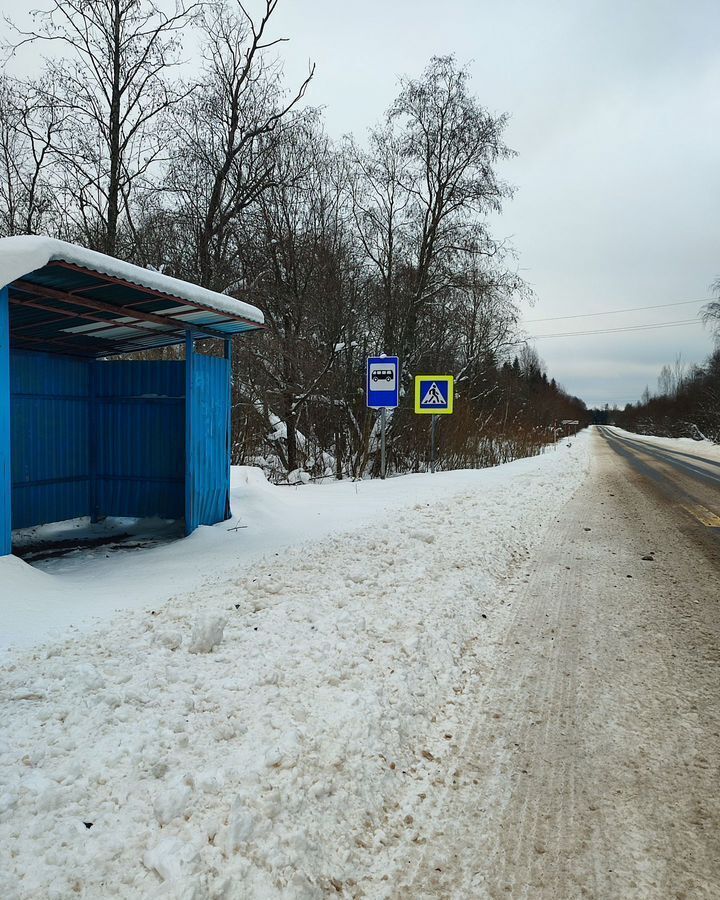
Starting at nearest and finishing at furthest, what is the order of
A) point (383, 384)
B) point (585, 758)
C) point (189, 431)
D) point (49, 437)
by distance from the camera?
point (585, 758)
point (189, 431)
point (49, 437)
point (383, 384)

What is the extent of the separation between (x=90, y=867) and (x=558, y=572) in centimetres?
551

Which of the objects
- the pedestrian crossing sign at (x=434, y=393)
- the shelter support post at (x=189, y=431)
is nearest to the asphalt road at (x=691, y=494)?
the pedestrian crossing sign at (x=434, y=393)

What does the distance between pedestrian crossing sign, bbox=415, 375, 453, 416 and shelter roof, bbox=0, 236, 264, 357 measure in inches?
277

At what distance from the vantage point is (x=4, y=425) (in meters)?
5.02

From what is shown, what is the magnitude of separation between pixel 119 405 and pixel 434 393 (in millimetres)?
7782

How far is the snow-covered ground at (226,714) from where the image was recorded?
7.04ft

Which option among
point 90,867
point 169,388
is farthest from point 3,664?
point 169,388

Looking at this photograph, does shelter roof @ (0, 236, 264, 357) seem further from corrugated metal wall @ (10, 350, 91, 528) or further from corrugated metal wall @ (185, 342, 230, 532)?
corrugated metal wall @ (185, 342, 230, 532)

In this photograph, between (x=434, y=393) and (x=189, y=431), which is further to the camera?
(x=434, y=393)

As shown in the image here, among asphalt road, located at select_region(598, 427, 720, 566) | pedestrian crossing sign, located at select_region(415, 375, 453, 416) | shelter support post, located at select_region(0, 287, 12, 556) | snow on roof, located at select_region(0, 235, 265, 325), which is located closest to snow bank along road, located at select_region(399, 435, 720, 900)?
asphalt road, located at select_region(598, 427, 720, 566)

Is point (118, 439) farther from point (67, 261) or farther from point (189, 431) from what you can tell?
point (67, 261)

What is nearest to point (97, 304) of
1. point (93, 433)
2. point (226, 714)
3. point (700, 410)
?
point (93, 433)

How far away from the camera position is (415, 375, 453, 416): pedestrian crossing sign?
1400 centimetres

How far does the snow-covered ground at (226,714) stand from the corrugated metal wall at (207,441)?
0.96 metres
